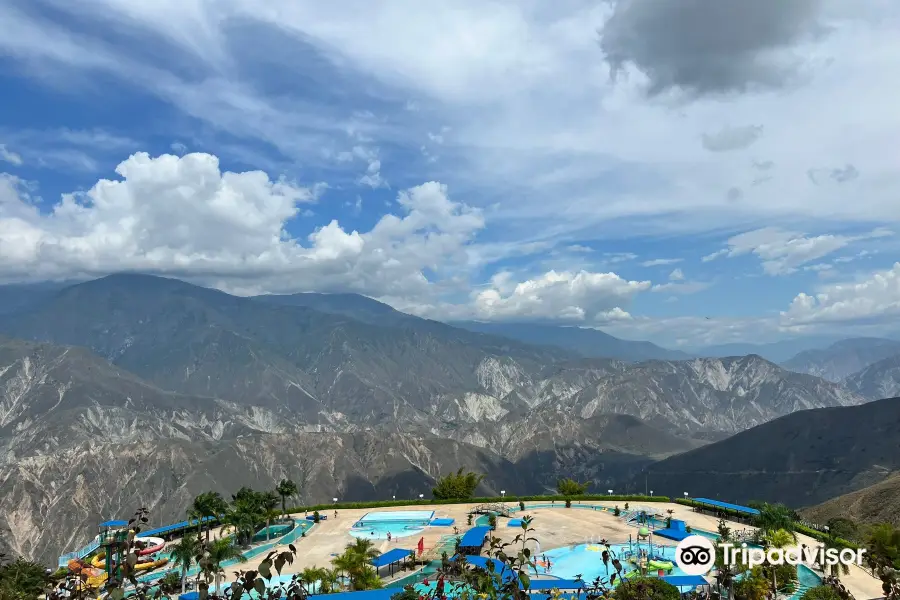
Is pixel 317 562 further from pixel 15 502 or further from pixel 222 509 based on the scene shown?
pixel 15 502

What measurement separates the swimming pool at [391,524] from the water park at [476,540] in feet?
0.39

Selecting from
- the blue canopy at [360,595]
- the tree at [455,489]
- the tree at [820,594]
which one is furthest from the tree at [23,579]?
the tree at [455,489]

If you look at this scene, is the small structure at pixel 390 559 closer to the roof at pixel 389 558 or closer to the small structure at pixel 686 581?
the roof at pixel 389 558

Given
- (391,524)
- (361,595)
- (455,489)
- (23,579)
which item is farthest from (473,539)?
(23,579)

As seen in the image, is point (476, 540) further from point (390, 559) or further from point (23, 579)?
point (23, 579)

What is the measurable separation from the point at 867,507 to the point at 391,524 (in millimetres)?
67006

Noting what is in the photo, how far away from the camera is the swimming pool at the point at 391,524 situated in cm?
6438

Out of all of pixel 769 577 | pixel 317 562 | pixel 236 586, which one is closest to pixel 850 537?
pixel 769 577

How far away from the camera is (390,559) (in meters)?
49.2

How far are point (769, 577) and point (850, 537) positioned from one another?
69.9 ft

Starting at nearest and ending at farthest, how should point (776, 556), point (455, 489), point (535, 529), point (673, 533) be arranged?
point (776, 556)
point (535, 529)
point (673, 533)
point (455, 489)

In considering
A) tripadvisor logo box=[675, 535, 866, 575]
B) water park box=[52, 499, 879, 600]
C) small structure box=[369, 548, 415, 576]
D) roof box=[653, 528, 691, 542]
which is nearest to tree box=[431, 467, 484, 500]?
water park box=[52, 499, 879, 600]

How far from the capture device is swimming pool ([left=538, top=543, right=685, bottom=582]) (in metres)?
50.3

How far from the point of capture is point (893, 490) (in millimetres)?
86000
